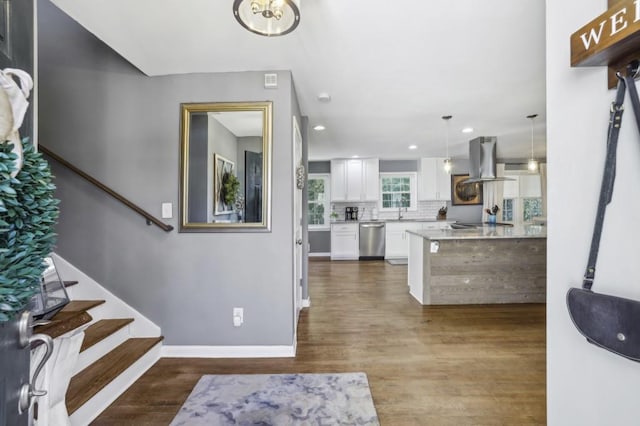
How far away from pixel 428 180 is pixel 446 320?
4.40m

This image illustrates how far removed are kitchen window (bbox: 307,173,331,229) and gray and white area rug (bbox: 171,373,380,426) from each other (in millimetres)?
5421

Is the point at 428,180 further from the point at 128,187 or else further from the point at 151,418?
the point at 151,418

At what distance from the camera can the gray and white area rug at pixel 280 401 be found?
1.71 m

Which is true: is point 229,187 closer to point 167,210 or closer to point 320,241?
point 167,210

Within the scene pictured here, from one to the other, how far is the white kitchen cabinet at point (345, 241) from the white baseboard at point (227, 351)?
453 centimetres

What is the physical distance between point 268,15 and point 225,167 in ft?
4.56

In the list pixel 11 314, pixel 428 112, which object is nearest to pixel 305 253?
pixel 428 112

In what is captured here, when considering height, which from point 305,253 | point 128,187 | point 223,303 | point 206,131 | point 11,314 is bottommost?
point 223,303

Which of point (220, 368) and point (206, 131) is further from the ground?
point (206, 131)

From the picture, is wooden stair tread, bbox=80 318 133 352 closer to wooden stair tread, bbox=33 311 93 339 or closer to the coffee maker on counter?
wooden stair tread, bbox=33 311 93 339

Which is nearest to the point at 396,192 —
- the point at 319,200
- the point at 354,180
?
the point at 354,180

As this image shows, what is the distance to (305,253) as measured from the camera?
12.0ft

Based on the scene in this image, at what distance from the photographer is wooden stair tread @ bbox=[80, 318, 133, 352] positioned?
Result: 204 centimetres

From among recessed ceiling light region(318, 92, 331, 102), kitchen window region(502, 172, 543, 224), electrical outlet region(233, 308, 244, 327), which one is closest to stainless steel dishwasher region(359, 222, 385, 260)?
kitchen window region(502, 172, 543, 224)
